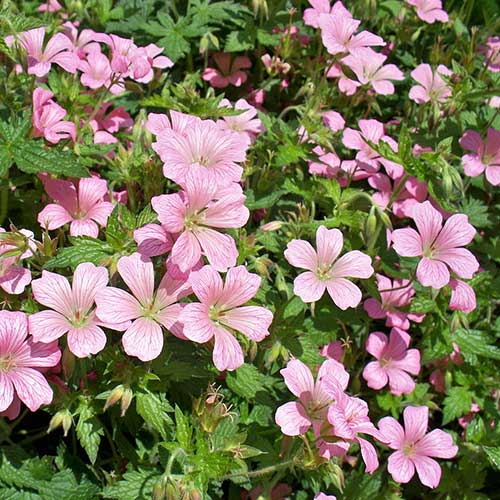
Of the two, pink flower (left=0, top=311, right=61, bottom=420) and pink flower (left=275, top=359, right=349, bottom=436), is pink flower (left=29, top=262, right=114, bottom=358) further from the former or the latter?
pink flower (left=275, top=359, right=349, bottom=436)

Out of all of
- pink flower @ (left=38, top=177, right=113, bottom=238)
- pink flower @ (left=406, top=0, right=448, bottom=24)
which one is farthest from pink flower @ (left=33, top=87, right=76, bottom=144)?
pink flower @ (left=406, top=0, right=448, bottom=24)

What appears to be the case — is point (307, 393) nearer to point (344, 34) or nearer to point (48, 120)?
point (48, 120)

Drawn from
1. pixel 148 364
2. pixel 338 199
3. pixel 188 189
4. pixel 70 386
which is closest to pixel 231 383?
pixel 148 364

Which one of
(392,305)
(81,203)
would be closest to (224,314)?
(81,203)

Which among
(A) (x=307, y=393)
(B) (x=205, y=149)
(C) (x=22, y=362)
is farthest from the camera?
(B) (x=205, y=149)

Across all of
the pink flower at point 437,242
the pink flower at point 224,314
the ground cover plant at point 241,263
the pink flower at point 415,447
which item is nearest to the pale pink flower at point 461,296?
the ground cover plant at point 241,263
